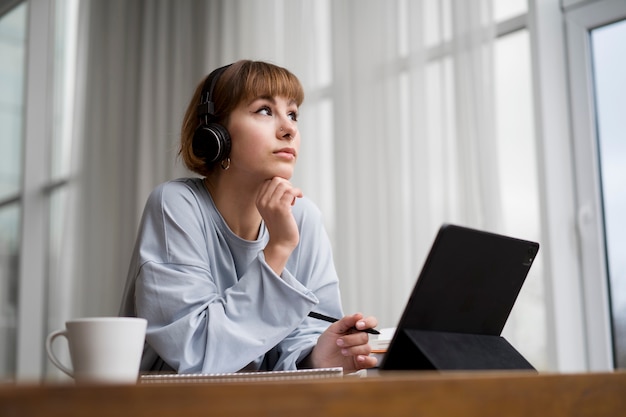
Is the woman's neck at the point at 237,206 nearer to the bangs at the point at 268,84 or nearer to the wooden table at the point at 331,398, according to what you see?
the bangs at the point at 268,84

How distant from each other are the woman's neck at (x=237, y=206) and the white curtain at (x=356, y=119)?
1.13 meters

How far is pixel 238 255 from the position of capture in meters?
1.55

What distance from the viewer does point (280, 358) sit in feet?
4.77

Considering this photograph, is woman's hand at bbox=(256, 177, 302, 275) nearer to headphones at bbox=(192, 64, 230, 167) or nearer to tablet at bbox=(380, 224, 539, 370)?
headphones at bbox=(192, 64, 230, 167)

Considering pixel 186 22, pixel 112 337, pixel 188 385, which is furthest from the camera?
pixel 186 22

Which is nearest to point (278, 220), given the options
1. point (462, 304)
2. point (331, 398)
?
point (462, 304)

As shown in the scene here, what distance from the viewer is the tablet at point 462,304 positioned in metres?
0.79

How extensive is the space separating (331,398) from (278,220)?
0.96 metres

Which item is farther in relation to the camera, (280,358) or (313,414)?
(280,358)

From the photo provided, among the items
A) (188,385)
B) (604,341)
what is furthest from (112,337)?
(604,341)

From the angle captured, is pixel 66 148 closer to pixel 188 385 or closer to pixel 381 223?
pixel 381 223

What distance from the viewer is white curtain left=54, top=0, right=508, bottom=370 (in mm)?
2646

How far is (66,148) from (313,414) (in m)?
4.95

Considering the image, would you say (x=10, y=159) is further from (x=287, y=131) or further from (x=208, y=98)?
(x=287, y=131)
